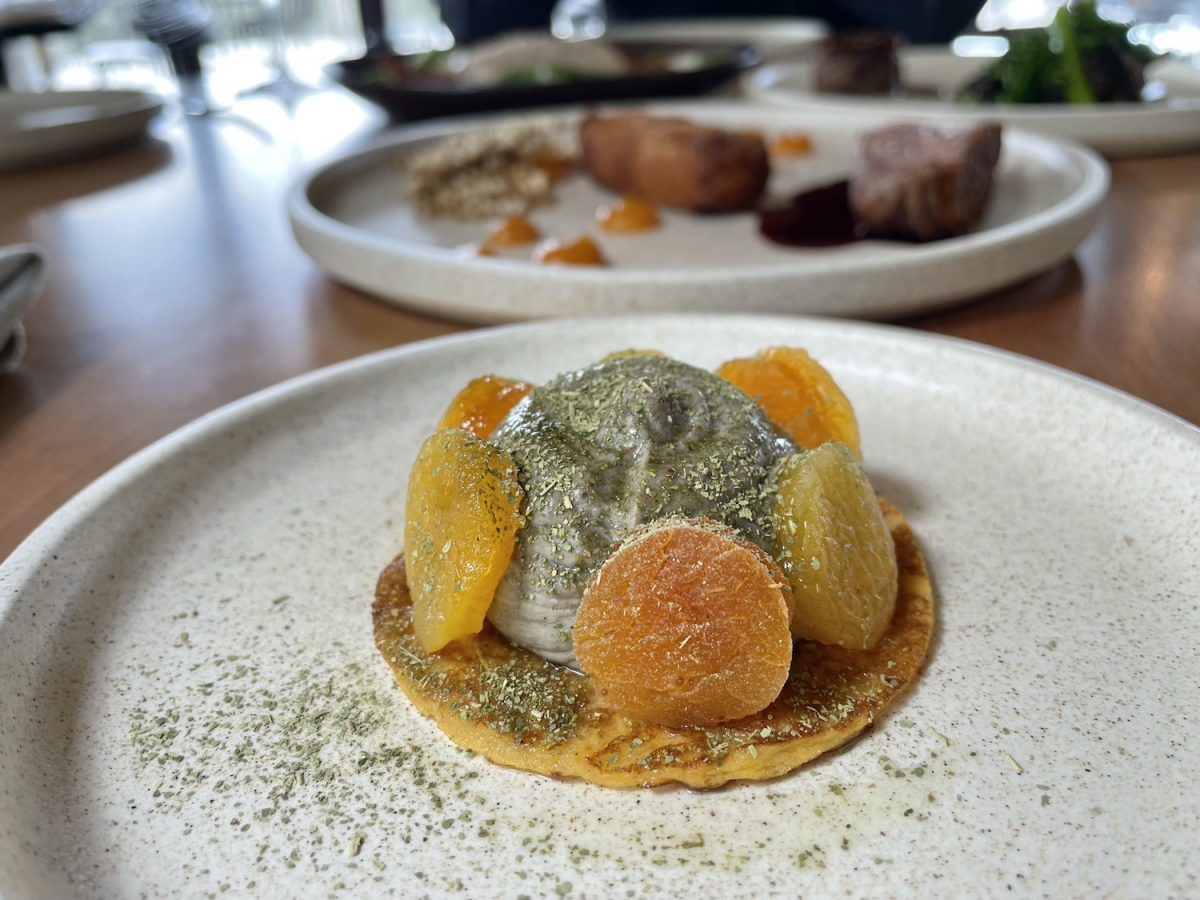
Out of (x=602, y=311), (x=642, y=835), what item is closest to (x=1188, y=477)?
(x=642, y=835)

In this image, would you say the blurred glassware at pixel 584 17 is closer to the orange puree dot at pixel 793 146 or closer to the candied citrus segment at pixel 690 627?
the orange puree dot at pixel 793 146

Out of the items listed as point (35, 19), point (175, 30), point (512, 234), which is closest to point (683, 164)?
point (512, 234)

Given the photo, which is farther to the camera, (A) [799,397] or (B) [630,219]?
(B) [630,219]

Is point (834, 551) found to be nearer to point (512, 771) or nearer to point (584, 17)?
point (512, 771)

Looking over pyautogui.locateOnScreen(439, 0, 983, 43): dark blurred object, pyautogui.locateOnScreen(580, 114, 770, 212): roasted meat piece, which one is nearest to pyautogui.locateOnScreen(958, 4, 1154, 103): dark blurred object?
pyautogui.locateOnScreen(580, 114, 770, 212): roasted meat piece

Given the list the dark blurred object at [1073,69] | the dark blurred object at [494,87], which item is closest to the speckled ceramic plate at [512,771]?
the dark blurred object at [1073,69]

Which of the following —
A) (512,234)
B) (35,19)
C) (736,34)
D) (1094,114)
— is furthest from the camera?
(35,19)
